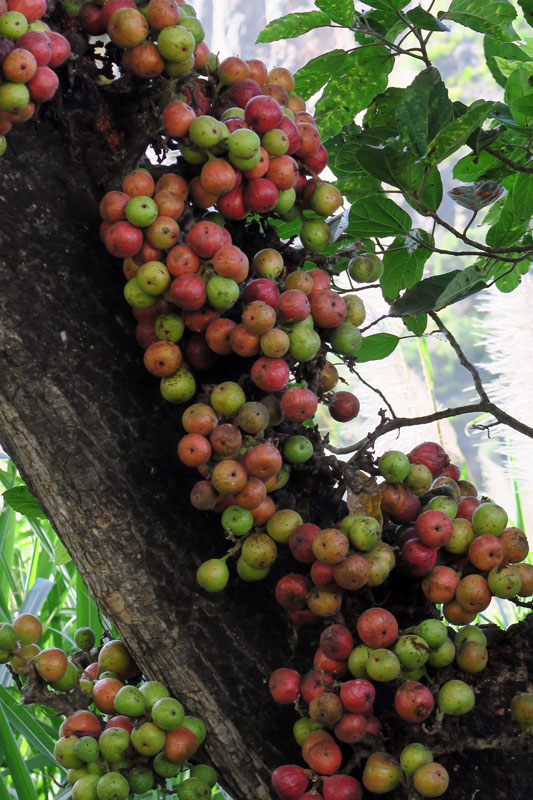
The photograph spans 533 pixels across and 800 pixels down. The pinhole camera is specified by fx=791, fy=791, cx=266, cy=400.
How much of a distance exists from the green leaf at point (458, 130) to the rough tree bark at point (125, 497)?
0.37 meters

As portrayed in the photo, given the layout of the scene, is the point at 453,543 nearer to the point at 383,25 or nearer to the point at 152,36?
the point at 152,36

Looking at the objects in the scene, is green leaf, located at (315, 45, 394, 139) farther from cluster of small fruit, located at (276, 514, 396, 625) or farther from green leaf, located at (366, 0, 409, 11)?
cluster of small fruit, located at (276, 514, 396, 625)

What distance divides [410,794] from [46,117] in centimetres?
81

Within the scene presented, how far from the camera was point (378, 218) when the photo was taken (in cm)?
114

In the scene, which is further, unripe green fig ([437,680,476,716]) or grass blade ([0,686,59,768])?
grass blade ([0,686,59,768])

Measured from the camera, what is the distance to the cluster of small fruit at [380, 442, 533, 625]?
0.82 m

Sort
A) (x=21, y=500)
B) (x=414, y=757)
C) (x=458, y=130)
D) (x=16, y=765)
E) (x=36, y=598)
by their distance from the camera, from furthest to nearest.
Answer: (x=36, y=598)
(x=16, y=765)
(x=21, y=500)
(x=458, y=130)
(x=414, y=757)

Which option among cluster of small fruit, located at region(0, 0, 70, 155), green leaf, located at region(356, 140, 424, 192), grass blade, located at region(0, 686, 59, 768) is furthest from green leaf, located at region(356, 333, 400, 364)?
grass blade, located at region(0, 686, 59, 768)

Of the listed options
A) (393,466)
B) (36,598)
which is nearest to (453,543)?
(393,466)

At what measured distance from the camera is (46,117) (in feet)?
2.97

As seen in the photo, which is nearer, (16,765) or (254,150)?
(254,150)

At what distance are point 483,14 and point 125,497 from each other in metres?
0.83

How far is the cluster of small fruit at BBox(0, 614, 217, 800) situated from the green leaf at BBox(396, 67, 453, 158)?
73 cm

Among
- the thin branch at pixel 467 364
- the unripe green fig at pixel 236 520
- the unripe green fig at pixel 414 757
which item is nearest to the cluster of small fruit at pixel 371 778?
the unripe green fig at pixel 414 757
